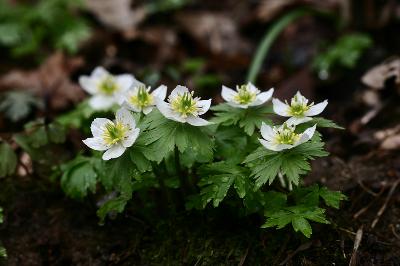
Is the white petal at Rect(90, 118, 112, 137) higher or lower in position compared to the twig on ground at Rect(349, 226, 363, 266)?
higher

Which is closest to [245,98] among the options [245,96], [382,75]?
[245,96]

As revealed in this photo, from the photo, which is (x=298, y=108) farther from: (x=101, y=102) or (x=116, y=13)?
(x=116, y=13)

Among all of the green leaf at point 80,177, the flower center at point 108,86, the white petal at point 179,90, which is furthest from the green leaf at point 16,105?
the white petal at point 179,90

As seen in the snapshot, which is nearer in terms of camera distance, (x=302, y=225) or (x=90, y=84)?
(x=302, y=225)

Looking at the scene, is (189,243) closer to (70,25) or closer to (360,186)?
(360,186)

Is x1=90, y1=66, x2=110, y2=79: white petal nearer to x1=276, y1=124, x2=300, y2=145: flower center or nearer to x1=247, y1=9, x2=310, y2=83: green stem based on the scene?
x1=247, y1=9, x2=310, y2=83: green stem

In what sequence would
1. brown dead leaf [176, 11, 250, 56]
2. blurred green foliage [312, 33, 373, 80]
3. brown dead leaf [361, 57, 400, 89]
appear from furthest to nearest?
1. brown dead leaf [176, 11, 250, 56]
2. blurred green foliage [312, 33, 373, 80]
3. brown dead leaf [361, 57, 400, 89]

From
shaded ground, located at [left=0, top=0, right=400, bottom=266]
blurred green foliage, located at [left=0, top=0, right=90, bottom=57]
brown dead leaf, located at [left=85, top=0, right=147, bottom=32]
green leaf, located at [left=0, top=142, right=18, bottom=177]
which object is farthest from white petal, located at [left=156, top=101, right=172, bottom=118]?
brown dead leaf, located at [left=85, top=0, right=147, bottom=32]
